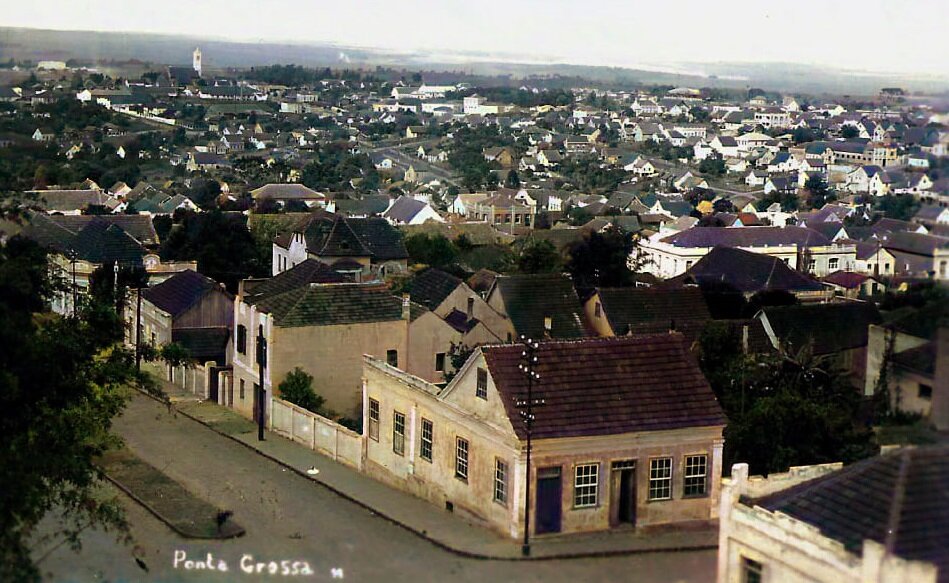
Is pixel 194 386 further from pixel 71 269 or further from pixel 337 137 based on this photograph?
pixel 337 137

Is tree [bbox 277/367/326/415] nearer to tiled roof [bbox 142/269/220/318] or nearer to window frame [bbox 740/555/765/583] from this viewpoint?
tiled roof [bbox 142/269/220/318]

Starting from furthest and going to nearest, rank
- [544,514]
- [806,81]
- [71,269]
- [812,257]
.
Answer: [812,257] < [71,269] < [806,81] < [544,514]

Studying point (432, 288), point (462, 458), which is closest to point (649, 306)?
point (432, 288)

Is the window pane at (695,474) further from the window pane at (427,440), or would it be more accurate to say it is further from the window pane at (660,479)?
the window pane at (427,440)

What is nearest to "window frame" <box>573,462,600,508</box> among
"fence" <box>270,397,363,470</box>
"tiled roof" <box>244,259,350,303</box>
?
"fence" <box>270,397,363,470</box>

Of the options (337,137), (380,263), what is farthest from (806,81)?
(337,137)

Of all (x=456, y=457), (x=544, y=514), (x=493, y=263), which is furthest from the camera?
(x=493, y=263)

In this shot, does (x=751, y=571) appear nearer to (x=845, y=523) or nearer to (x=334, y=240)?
(x=845, y=523)
